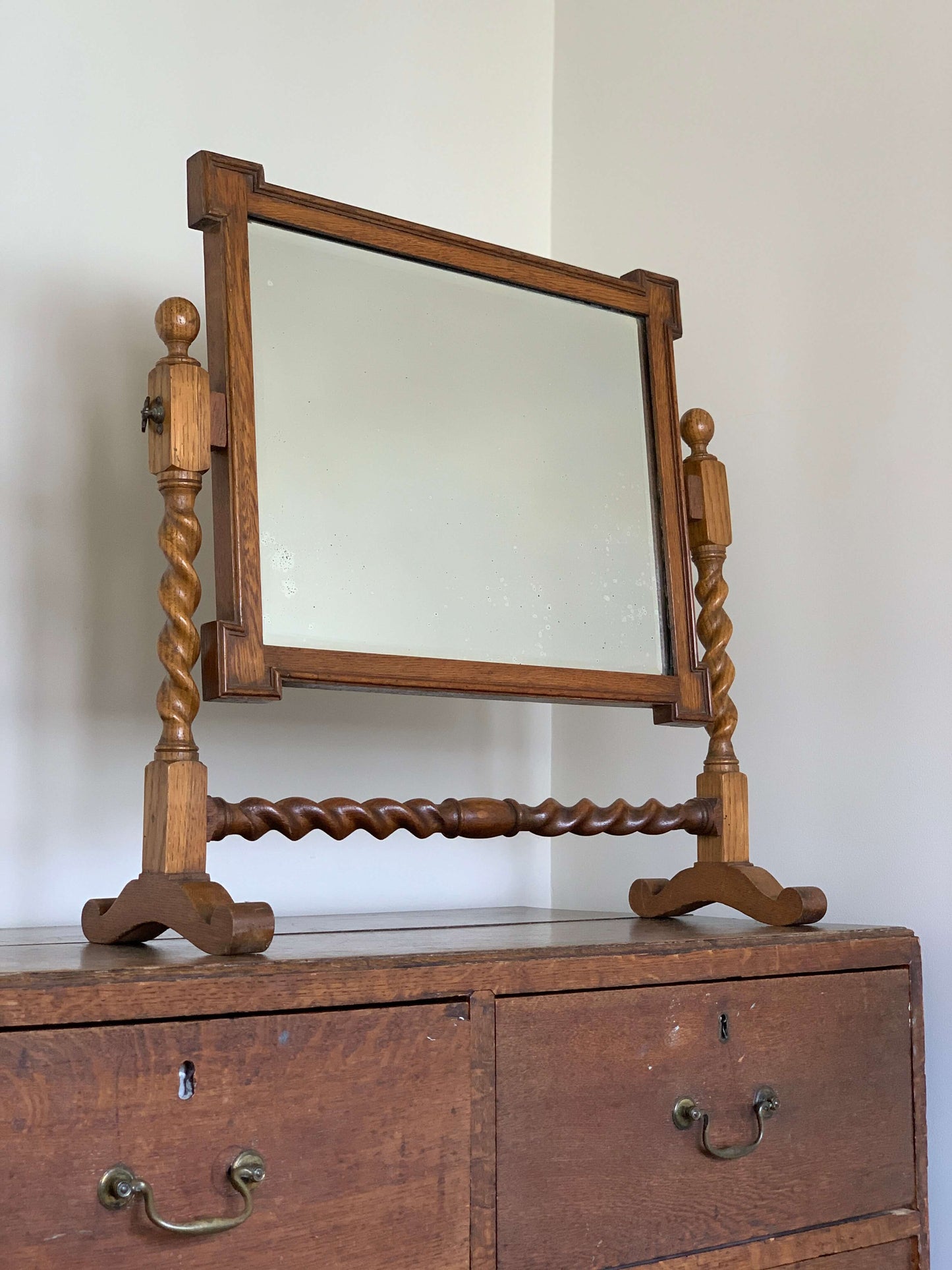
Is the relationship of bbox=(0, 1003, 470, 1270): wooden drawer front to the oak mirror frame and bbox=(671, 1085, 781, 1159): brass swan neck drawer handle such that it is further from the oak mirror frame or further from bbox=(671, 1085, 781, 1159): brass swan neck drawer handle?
the oak mirror frame

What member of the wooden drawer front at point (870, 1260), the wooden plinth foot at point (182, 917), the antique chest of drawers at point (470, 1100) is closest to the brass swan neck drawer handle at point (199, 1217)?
the antique chest of drawers at point (470, 1100)

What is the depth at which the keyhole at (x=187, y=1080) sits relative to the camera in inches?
29.7

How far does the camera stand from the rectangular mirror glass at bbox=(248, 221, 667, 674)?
3.55ft

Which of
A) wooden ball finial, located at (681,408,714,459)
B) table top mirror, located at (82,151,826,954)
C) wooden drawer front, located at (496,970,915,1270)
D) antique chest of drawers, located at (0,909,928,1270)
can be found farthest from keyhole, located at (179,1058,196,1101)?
wooden ball finial, located at (681,408,714,459)

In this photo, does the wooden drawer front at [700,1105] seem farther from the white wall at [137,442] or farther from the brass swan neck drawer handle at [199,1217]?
the white wall at [137,442]

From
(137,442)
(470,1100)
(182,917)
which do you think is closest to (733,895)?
(470,1100)

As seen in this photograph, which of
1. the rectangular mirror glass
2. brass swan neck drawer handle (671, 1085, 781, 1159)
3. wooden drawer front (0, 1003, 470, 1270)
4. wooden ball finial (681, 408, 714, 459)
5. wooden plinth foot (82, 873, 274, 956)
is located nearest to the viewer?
wooden drawer front (0, 1003, 470, 1270)

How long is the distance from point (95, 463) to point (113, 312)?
7.3 inches

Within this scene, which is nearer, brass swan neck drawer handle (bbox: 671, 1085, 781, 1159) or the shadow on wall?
brass swan neck drawer handle (bbox: 671, 1085, 781, 1159)

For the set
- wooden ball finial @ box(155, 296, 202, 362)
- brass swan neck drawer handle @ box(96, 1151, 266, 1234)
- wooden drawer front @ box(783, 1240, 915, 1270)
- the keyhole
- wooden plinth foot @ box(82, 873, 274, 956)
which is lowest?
wooden drawer front @ box(783, 1240, 915, 1270)

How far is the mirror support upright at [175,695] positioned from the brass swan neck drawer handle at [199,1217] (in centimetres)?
18

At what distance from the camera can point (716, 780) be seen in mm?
1240

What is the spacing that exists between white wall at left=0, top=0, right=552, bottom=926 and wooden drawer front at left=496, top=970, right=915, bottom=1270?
64 cm

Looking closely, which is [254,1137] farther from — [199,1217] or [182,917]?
[182,917]
